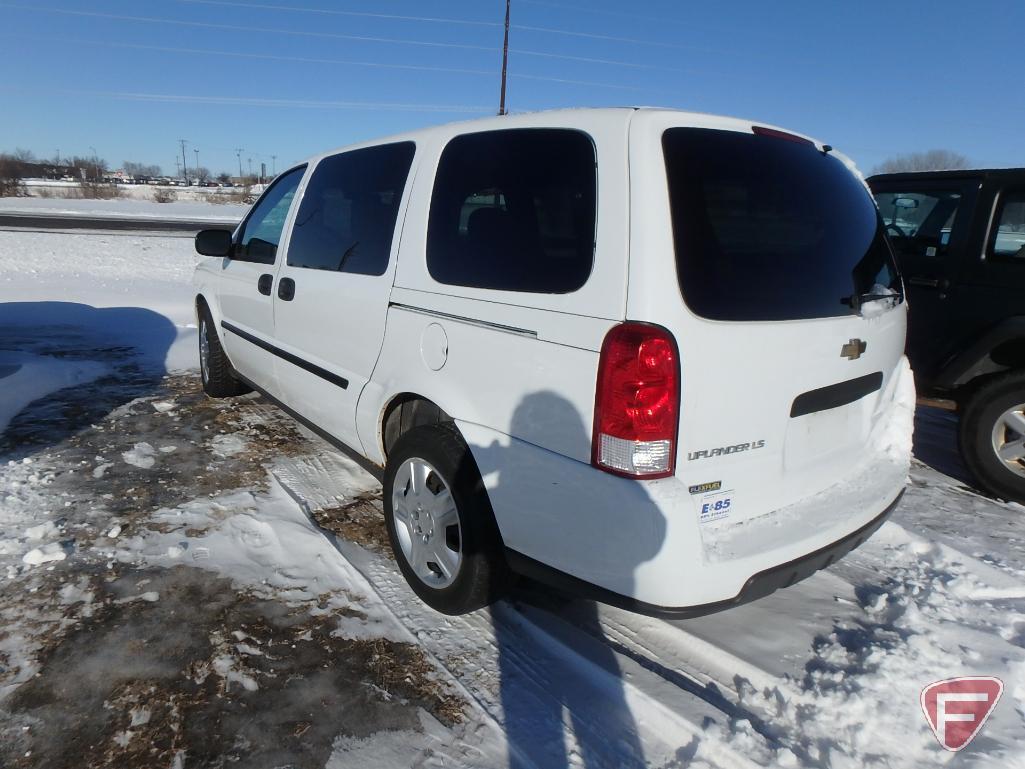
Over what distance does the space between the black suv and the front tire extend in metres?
3.41

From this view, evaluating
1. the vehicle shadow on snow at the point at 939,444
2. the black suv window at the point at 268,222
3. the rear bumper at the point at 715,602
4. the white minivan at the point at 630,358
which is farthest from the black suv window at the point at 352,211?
the vehicle shadow on snow at the point at 939,444

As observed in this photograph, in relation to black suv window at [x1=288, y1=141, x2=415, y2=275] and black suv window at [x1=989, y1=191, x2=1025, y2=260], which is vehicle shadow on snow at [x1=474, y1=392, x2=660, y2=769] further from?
black suv window at [x1=989, y1=191, x2=1025, y2=260]

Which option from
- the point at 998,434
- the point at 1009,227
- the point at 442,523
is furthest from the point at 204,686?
the point at 1009,227

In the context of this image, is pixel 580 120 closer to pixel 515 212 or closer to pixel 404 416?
pixel 515 212

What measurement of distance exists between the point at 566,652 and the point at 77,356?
647cm

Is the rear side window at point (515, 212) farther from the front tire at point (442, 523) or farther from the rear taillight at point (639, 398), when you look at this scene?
the front tire at point (442, 523)

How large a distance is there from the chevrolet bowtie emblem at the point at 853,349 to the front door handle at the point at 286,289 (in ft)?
9.24

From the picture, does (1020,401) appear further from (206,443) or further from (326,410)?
(206,443)

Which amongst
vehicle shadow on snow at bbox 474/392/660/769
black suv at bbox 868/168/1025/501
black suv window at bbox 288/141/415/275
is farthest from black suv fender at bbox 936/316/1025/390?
black suv window at bbox 288/141/415/275

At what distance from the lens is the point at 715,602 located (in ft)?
6.66

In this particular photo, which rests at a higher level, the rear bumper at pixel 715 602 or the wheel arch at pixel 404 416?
A: the wheel arch at pixel 404 416

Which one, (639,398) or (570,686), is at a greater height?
(639,398)

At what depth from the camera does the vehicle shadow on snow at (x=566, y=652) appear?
6.50ft

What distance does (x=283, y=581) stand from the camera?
2924 millimetres
